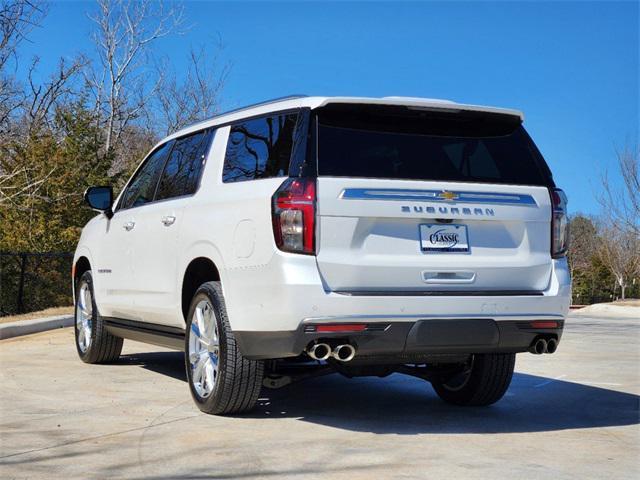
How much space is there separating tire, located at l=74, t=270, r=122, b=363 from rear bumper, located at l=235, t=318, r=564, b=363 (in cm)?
341

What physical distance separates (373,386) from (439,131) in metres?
2.86

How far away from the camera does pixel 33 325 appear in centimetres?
1233

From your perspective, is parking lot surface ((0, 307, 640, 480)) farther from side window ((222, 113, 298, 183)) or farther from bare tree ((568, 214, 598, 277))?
bare tree ((568, 214, 598, 277))

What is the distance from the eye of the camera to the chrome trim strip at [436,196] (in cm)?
543

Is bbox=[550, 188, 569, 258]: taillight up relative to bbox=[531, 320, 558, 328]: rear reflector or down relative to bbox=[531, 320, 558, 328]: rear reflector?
up

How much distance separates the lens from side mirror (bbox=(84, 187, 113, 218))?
27.6ft

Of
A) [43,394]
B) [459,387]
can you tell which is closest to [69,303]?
[43,394]

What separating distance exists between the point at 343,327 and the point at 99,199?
3.96m

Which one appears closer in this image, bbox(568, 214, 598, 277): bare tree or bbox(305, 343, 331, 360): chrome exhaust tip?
bbox(305, 343, 331, 360): chrome exhaust tip

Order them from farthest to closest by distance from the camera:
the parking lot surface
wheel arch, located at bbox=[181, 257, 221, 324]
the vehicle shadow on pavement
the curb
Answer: the curb
wheel arch, located at bbox=[181, 257, 221, 324]
the vehicle shadow on pavement
the parking lot surface

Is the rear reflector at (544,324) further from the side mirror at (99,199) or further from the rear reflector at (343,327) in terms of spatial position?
the side mirror at (99,199)

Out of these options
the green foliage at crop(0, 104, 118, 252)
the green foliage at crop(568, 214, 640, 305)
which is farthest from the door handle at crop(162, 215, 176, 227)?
the green foliage at crop(568, 214, 640, 305)

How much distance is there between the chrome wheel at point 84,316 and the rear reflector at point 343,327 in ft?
13.7

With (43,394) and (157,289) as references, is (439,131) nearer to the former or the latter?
(157,289)
